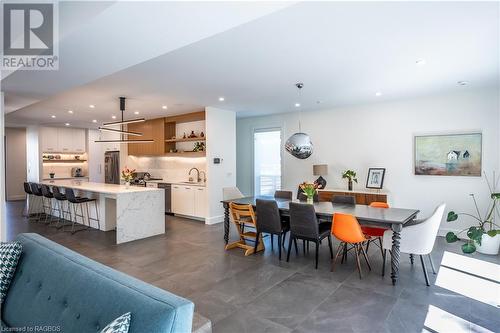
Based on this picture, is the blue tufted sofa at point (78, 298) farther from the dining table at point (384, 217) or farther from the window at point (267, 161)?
the window at point (267, 161)

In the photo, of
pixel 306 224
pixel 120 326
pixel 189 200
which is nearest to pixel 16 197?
pixel 189 200

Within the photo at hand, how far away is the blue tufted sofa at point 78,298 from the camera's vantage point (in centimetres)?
120

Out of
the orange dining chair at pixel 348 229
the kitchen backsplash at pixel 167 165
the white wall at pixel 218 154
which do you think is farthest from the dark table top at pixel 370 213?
the kitchen backsplash at pixel 167 165

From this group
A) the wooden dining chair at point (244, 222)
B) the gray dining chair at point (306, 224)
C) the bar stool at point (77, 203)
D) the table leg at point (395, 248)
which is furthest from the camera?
the bar stool at point (77, 203)

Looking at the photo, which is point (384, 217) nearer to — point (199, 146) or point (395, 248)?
point (395, 248)

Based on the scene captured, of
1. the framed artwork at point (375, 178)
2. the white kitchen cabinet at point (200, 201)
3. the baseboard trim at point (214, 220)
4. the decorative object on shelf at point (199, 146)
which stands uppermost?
the decorative object on shelf at point (199, 146)

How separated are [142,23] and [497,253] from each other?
229 inches

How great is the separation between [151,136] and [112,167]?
7.37 feet

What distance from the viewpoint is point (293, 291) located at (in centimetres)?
321

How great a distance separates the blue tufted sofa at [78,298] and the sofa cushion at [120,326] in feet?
0.13

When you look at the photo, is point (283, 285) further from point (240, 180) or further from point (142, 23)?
point (240, 180)

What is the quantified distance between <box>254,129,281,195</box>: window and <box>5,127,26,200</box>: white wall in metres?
8.74

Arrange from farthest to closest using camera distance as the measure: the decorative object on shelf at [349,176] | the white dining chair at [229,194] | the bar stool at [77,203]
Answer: the decorative object on shelf at [349,176], the bar stool at [77,203], the white dining chair at [229,194]

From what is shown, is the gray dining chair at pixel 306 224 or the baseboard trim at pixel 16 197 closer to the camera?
the gray dining chair at pixel 306 224
